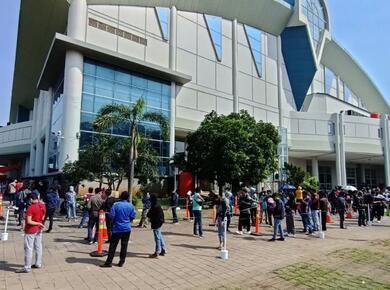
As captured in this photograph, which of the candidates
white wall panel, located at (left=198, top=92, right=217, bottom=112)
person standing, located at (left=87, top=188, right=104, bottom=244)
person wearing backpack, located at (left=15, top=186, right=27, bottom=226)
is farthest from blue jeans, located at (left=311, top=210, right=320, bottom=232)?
white wall panel, located at (left=198, top=92, right=217, bottom=112)

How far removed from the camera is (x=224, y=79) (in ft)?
124

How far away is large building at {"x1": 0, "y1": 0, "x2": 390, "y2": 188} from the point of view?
26.7 meters

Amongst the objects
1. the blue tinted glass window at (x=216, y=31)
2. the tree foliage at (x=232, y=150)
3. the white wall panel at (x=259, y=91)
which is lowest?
the tree foliage at (x=232, y=150)

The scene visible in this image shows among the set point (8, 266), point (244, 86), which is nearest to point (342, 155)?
point (244, 86)

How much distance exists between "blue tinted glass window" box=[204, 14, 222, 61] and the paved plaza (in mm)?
28621

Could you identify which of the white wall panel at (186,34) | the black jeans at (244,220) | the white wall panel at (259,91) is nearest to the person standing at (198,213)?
the black jeans at (244,220)

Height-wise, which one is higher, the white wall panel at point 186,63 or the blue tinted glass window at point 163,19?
the blue tinted glass window at point 163,19

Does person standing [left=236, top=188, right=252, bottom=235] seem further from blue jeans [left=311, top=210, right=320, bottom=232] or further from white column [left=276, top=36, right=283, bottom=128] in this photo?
white column [left=276, top=36, right=283, bottom=128]

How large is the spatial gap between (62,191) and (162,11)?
20331 millimetres

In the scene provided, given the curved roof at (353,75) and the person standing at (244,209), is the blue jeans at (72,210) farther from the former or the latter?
the curved roof at (353,75)

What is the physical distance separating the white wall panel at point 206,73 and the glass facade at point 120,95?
502 cm

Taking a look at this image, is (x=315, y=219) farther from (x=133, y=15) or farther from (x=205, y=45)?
(x=205, y=45)

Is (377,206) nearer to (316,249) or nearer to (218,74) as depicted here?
(316,249)

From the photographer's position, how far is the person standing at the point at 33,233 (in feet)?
23.0
